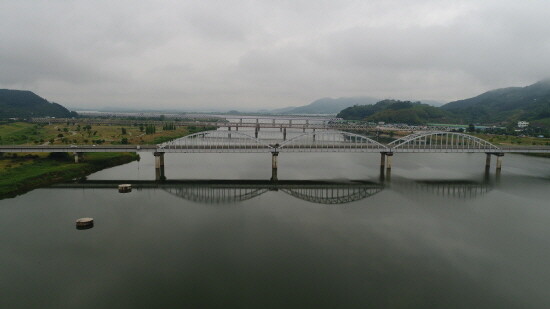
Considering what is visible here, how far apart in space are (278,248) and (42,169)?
26.7 metres

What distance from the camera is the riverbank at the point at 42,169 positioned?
26.3m

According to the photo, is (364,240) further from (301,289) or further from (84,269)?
(84,269)

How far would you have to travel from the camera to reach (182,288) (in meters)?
13.0

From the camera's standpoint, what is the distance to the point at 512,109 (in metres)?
135

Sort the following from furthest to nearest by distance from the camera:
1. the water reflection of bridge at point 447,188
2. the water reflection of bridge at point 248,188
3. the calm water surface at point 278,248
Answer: the water reflection of bridge at point 447,188 < the water reflection of bridge at point 248,188 < the calm water surface at point 278,248

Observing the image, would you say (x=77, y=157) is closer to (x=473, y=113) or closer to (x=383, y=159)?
(x=383, y=159)

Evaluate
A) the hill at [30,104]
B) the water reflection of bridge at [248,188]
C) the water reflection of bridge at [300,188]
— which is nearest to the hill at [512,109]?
the water reflection of bridge at [300,188]

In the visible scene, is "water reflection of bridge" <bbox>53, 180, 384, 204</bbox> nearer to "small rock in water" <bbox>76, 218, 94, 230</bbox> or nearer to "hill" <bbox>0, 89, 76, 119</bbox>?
"small rock in water" <bbox>76, 218, 94, 230</bbox>

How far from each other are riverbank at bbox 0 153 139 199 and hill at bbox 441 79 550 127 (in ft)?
332

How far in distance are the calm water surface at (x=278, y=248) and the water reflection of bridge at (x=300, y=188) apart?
27 cm

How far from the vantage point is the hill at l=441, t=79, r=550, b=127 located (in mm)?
99963

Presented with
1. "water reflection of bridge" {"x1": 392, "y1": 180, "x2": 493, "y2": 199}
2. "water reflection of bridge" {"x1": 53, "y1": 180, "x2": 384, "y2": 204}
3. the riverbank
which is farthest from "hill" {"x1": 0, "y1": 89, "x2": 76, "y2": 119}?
"water reflection of bridge" {"x1": 392, "y1": 180, "x2": 493, "y2": 199}

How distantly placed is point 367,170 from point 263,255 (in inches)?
1003

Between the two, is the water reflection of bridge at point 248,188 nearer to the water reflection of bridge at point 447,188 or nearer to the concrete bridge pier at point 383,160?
the water reflection of bridge at point 447,188
